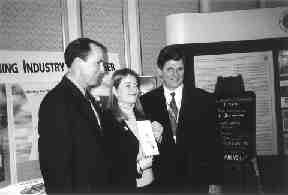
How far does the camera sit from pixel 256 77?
8.29ft

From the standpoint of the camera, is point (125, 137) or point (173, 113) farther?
point (173, 113)

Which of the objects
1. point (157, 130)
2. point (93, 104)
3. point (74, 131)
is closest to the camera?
point (74, 131)

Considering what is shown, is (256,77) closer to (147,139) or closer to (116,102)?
(147,139)

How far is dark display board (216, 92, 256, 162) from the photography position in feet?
7.52

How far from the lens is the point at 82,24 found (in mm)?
2246

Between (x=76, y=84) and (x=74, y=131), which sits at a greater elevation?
(x=76, y=84)

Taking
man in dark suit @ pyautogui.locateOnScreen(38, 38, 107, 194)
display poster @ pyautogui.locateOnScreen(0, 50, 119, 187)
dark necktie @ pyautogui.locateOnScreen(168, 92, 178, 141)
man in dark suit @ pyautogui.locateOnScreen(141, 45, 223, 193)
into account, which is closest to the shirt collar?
man in dark suit @ pyautogui.locateOnScreen(38, 38, 107, 194)

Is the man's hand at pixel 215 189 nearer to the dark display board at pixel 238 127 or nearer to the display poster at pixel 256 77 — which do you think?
the dark display board at pixel 238 127

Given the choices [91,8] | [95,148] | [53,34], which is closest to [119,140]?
[95,148]

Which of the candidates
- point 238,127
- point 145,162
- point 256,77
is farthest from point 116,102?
point 256,77

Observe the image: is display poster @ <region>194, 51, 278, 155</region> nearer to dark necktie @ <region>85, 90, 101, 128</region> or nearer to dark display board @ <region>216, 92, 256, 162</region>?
dark display board @ <region>216, 92, 256, 162</region>

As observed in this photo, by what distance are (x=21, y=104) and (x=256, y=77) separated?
172 cm

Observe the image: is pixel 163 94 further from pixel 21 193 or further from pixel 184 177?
pixel 21 193

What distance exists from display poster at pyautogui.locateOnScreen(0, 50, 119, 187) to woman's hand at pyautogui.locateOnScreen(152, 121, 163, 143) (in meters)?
0.69
